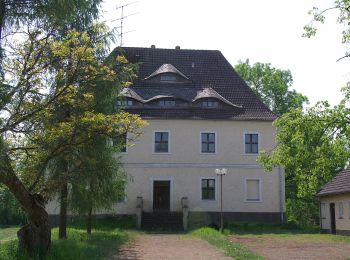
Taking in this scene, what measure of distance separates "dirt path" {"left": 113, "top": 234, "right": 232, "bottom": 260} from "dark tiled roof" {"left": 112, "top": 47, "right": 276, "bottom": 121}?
14.9m

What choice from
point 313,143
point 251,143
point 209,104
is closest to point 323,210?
point 251,143

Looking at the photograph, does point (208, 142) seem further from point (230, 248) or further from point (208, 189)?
point (230, 248)

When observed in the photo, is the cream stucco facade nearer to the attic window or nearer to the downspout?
the downspout

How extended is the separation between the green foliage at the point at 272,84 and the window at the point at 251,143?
18.4 meters

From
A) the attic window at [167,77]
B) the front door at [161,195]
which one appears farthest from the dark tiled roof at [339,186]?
the attic window at [167,77]

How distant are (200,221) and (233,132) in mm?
7034

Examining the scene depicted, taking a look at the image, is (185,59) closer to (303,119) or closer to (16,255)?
(303,119)

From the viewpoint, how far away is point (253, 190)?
119 feet

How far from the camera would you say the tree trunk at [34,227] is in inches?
512

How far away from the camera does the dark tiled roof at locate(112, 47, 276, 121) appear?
120 feet

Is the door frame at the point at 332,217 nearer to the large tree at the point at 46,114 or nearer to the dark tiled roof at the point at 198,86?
the dark tiled roof at the point at 198,86

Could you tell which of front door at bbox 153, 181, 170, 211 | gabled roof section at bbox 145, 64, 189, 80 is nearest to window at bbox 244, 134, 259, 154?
front door at bbox 153, 181, 170, 211

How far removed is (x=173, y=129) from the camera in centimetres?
3622

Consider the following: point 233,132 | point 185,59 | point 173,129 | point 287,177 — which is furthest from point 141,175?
point 287,177
